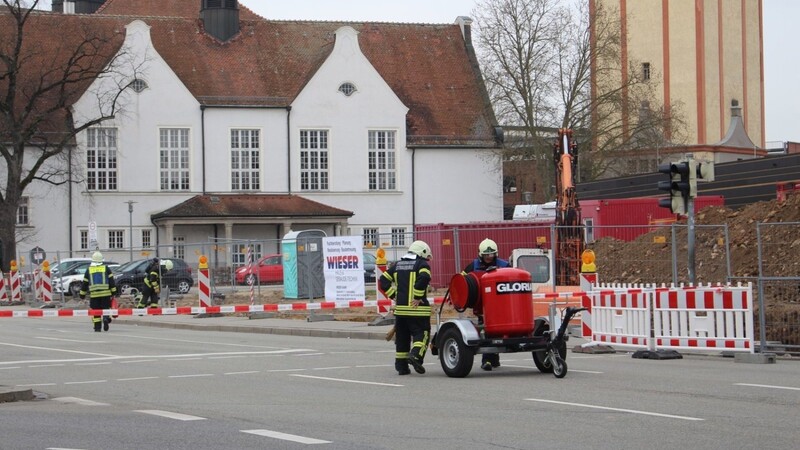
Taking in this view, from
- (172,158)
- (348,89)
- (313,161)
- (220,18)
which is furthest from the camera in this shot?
(220,18)

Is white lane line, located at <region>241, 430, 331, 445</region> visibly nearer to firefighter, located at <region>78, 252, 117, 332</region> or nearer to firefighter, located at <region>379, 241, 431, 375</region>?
firefighter, located at <region>379, 241, 431, 375</region>

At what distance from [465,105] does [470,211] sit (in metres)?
6.08

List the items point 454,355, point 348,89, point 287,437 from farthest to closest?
point 348,89 < point 454,355 < point 287,437

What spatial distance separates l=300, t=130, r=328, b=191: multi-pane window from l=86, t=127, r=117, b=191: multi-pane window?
9.61 meters

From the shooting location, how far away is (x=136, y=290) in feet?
147

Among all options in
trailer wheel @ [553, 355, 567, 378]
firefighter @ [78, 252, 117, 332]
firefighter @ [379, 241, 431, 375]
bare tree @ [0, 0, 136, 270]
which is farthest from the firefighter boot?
bare tree @ [0, 0, 136, 270]

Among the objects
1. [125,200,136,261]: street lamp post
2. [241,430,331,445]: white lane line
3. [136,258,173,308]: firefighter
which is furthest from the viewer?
[125,200,136,261]: street lamp post

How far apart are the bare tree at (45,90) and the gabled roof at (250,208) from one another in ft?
18.0

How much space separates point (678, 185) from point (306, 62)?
5208cm

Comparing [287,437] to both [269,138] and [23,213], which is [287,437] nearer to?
[23,213]

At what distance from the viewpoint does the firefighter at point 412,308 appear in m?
16.9

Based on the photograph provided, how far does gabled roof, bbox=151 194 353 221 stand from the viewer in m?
64.6

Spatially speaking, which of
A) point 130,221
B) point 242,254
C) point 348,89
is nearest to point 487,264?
point 242,254

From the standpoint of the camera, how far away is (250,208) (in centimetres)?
6581
